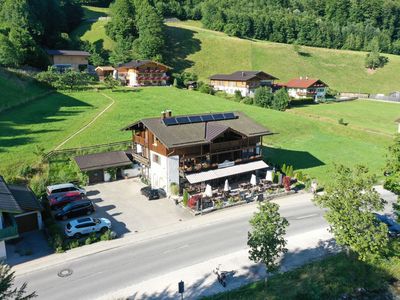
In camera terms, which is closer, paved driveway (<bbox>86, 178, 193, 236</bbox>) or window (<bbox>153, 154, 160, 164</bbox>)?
paved driveway (<bbox>86, 178, 193, 236</bbox>)

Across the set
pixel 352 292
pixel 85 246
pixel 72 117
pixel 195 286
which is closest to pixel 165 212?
pixel 85 246

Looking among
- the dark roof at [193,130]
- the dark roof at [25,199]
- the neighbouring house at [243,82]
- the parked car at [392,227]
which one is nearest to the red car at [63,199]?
the dark roof at [25,199]

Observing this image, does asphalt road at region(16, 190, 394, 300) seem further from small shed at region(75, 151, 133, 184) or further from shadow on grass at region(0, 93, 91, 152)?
shadow on grass at region(0, 93, 91, 152)

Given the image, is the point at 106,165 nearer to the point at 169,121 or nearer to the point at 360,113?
the point at 169,121

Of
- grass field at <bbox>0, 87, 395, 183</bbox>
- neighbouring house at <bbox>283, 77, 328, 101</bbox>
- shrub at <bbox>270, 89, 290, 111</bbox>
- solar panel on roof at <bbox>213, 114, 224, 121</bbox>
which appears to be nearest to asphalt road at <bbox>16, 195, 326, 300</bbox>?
solar panel on roof at <bbox>213, 114, 224, 121</bbox>

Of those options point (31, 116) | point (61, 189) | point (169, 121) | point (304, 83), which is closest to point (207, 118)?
point (169, 121)
